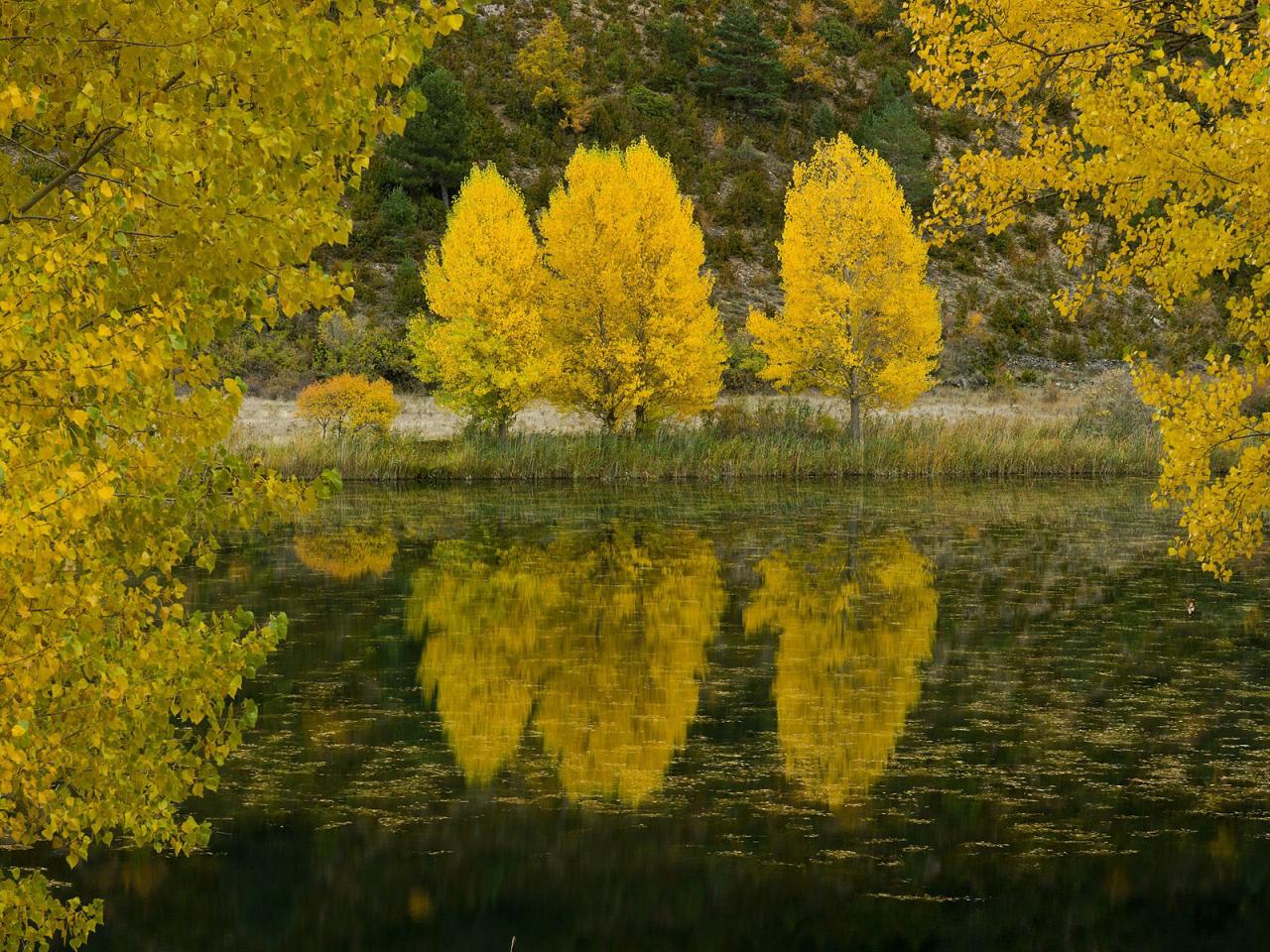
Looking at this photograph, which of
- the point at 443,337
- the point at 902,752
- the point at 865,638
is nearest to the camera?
the point at 902,752

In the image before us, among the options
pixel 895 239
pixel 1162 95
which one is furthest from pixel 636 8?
pixel 1162 95

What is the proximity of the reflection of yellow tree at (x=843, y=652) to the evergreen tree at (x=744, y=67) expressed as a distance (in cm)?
5780

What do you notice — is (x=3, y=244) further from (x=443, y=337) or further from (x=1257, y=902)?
(x=443, y=337)

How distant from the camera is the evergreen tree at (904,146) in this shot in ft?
225

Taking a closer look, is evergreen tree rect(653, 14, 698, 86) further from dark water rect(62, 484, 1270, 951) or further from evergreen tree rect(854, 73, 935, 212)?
dark water rect(62, 484, 1270, 951)

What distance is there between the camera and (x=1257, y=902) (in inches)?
368

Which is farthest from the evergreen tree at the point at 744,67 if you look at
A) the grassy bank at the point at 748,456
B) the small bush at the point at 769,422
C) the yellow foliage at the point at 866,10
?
the grassy bank at the point at 748,456

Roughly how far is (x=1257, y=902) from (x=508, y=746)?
6.29m

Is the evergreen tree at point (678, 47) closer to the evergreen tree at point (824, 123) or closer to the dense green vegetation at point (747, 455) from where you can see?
the evergreen tree at point (824, 123)

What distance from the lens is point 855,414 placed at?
4278cm

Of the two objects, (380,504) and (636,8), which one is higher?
(636,8)

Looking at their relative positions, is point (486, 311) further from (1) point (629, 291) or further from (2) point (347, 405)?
(2) point (347, 405)

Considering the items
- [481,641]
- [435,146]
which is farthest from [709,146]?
[481,641]

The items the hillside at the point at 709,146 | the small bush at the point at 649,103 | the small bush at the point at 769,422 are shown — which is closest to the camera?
the small bush at the point at 769,422
